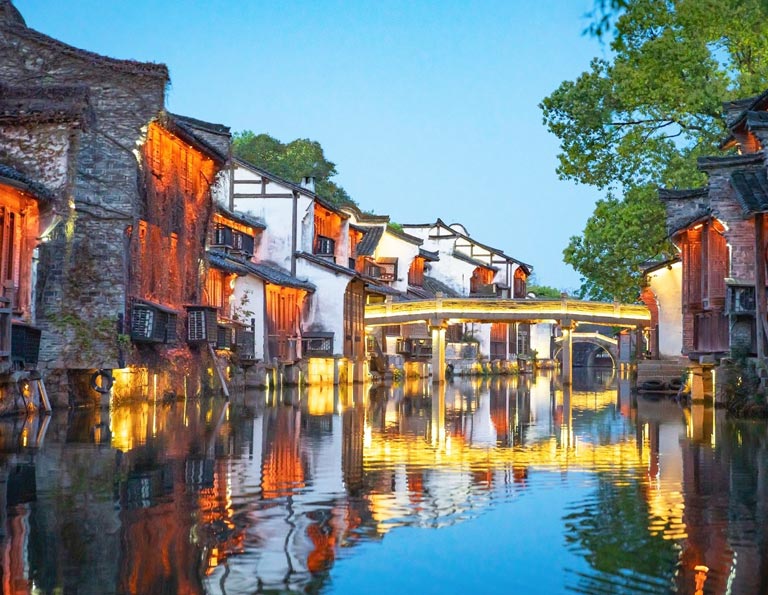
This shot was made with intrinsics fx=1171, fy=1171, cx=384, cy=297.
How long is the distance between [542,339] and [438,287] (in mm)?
40730

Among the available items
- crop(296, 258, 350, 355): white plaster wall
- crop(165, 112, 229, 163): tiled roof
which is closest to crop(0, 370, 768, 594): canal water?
crop(165, 112, 229, 163): tiled roof

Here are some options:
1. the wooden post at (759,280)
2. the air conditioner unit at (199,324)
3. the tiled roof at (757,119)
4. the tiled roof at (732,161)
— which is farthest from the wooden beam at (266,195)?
the tiled roof at (757,119)

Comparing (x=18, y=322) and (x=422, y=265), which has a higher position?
(x=422, y=265)

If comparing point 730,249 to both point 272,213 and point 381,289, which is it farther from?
point 381,289

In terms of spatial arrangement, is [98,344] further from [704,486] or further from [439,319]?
[439,319]

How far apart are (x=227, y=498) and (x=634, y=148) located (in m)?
35.4

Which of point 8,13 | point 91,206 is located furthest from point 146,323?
point 8,13

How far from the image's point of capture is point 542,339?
430ft

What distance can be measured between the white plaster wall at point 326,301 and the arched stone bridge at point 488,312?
30.0 feet

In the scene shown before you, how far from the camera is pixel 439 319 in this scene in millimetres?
66875

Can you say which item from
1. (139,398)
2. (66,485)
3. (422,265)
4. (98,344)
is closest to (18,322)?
(98,344)

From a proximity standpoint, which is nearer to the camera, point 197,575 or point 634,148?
point 197,575

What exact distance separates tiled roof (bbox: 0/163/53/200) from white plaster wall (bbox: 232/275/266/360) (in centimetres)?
2150

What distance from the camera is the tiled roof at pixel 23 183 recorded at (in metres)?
24.9
